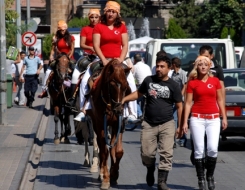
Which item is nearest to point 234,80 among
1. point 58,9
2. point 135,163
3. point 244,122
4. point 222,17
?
point 244,122

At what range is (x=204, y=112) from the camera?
1112 centimetres

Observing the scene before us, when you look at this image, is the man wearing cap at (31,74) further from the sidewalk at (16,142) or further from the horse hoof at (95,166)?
the horse hoof at (95,166)

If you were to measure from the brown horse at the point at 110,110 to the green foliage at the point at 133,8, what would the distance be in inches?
3109

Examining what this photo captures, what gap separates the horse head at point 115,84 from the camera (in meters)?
11.0

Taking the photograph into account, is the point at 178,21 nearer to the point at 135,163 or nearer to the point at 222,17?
the point at 222,17

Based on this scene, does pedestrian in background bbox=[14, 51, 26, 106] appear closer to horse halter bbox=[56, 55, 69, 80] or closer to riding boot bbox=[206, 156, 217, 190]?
horse halter bbox=[56, 55, 69, 80]

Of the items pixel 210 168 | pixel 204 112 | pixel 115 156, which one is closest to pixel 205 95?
pixel 204 112

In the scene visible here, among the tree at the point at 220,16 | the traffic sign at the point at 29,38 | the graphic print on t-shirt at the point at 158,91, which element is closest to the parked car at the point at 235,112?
the graphic print on t-shirt at the point at 158,91

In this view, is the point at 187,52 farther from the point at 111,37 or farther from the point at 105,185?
the point at 105,185

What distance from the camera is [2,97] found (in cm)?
2172

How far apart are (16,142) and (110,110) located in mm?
6842

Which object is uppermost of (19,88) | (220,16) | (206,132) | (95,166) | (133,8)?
(133,8)

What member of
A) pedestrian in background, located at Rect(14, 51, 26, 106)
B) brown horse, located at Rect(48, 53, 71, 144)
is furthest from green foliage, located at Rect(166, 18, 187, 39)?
brown horse, located at Rect(48, 53, 71, 144)

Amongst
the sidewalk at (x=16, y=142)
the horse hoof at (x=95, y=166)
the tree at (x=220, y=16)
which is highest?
the tree at (x=220, y=16)
